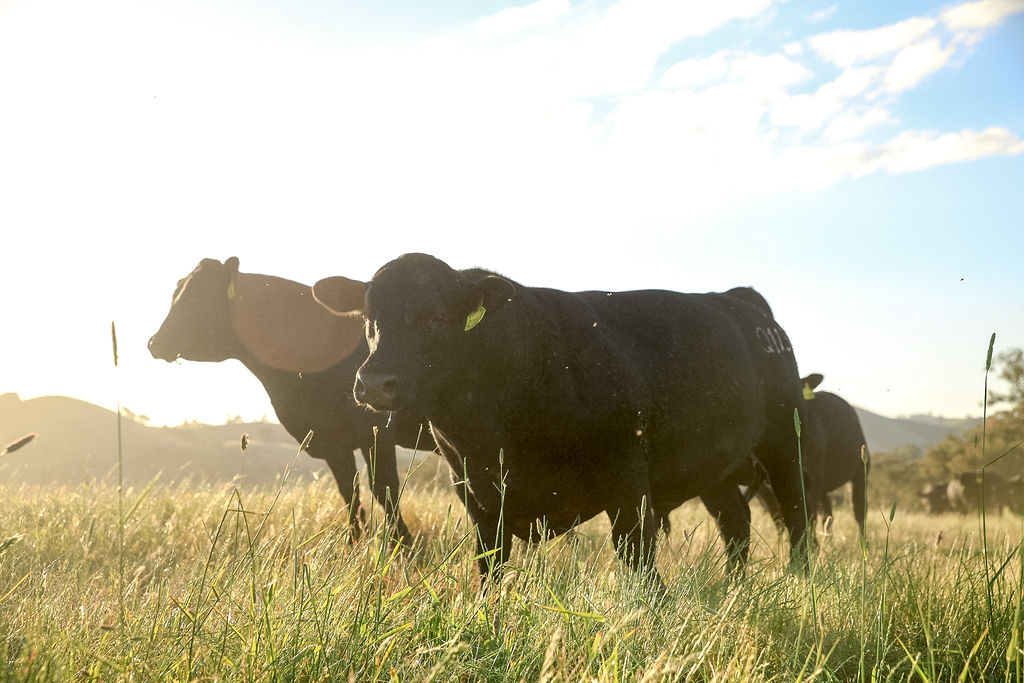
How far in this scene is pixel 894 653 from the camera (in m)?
3.33

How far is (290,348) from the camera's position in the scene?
7254 millimetres

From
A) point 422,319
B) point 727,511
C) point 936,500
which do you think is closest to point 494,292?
point 422,319

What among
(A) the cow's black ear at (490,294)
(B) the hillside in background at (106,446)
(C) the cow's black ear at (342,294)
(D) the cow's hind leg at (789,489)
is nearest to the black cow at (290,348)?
(C) the cow's black ear at (342,294)

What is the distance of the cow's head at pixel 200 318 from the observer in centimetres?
749

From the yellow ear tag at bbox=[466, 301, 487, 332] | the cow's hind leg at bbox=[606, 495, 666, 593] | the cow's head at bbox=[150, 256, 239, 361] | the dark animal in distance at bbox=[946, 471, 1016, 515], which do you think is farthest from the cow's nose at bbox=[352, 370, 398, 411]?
the dark animal in distance at bbox=[946, 471, 1016, 515]

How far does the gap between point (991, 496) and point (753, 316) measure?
21.1 metres

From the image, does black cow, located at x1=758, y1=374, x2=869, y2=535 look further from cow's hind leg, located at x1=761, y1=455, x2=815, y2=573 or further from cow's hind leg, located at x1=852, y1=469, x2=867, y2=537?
cow's hind leg, located at x1=761, y1=455, x2=815, y2=573

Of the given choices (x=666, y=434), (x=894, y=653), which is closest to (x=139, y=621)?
(x=894, y=653)

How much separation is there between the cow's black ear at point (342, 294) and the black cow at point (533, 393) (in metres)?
0.01


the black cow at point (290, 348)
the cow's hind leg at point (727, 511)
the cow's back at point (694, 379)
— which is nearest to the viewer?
the cow's back at point (694, 379)

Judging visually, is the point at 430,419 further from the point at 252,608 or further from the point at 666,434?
the point at 252,608

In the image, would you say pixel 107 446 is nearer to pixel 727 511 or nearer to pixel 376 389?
pixel 727 511

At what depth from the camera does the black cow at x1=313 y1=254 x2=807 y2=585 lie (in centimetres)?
434

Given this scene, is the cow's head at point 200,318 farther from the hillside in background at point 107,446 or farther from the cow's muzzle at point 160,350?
the hillside in background at point 107,446
